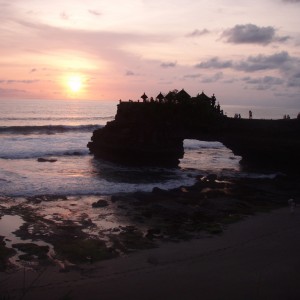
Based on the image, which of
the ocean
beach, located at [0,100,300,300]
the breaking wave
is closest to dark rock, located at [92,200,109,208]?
beach, located at [0,100,300,300]

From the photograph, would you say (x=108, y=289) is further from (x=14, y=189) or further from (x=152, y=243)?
(x=14, y=189)

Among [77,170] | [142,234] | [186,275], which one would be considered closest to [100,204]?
[142,234]

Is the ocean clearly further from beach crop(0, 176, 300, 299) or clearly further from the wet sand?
the wet sand

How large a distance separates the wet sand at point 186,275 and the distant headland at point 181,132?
2288 cm

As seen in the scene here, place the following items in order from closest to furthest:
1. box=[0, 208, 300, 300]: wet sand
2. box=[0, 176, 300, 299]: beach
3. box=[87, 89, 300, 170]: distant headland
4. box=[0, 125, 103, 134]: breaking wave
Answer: box=[0, 208, 300, 300]: wet sand, box=[0, 176, 300, 299]: beach, box=[87, 89, 300, 170]: distant headland, box=[0, 125, 103, 134]: breaking wave

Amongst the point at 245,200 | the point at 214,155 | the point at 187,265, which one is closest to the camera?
the point at 187,265

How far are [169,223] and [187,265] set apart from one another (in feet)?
16.6

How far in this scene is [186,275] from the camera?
12.8 meters

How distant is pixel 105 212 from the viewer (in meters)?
20.1

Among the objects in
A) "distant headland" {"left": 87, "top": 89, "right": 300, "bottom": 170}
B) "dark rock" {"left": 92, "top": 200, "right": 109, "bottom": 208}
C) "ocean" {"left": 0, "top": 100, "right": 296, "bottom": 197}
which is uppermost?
"distant headland" {"left": 87, "top": 89, "right": 300, "bottom": 170}

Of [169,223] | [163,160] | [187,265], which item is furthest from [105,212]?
[163,160]

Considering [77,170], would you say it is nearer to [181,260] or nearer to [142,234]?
[142,234]

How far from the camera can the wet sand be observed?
11500 millimetres

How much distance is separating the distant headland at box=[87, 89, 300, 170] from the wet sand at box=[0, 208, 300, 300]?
22884mm
